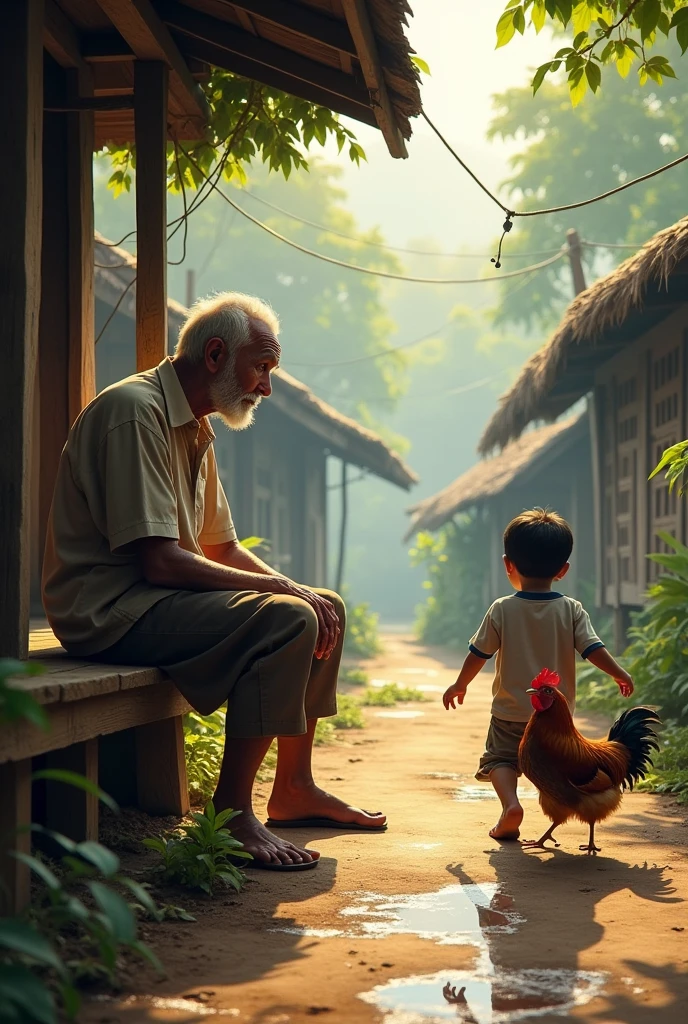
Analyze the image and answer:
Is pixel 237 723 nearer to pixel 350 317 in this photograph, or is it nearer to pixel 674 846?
pixel 674 846

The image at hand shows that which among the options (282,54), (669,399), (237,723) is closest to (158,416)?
(237,723)

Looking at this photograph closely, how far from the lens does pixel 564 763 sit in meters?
3.97

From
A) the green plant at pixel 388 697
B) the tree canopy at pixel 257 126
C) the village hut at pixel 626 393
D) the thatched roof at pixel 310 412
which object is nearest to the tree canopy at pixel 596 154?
the thatched roof at pixel 310 412

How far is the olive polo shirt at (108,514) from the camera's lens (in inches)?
145

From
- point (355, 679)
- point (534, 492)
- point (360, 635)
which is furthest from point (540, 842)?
point (534, 492)

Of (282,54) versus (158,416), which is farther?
(282,54)

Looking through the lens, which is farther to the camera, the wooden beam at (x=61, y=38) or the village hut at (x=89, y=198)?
the wooden beam at (x=61, y=38)

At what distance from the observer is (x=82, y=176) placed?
215 inches

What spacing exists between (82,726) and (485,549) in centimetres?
2093

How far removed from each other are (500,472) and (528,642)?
54.0ft

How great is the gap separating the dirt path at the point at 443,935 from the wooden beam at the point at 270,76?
3207 mm

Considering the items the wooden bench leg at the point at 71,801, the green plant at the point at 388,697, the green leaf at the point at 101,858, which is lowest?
the green plant at the point at 388,697

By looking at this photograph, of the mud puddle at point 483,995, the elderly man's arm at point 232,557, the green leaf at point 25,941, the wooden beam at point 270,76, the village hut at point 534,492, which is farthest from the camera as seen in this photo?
the village hut at point 534,492

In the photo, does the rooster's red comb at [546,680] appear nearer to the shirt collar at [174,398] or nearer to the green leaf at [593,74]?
the shirt collar at [174,398]
